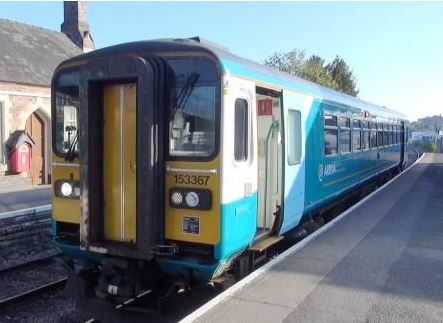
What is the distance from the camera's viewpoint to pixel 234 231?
16.8 ft

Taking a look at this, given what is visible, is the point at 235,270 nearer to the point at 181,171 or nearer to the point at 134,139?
the point at 181,171

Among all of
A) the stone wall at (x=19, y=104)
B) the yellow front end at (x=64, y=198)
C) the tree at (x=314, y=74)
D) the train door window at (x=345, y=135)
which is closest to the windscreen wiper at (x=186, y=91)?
the yellow front end at (x=64, y=198)

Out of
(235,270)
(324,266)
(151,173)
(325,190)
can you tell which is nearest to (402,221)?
(325,190)

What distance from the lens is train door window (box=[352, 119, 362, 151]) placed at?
11727 mm

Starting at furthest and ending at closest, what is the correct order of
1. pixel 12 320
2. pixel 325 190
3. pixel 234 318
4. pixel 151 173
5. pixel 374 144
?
pixel 374 144 < pixel 325 190 < pixel 12 320 < pixel 151 173 < pixel 234 318

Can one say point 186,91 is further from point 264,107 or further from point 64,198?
point 64,198

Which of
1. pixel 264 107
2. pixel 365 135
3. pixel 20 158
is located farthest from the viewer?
pixel 20 158

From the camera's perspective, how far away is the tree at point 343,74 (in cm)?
5588

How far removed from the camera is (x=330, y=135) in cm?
959

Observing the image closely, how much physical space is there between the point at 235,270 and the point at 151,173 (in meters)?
1.74

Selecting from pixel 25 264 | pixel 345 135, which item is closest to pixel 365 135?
pixel 345 135

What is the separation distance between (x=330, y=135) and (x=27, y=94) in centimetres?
1379

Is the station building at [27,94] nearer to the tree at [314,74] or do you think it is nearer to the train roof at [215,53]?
the train roof at [215,53]

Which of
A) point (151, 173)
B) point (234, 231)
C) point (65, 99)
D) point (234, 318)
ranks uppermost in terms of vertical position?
point (65, 99)
